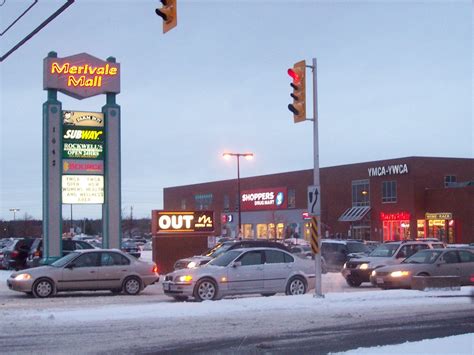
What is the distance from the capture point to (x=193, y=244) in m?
32.6

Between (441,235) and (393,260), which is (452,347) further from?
(441,235)

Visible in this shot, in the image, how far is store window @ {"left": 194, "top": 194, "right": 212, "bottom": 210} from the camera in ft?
328

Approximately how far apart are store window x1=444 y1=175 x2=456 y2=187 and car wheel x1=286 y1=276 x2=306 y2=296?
5264 centimetres

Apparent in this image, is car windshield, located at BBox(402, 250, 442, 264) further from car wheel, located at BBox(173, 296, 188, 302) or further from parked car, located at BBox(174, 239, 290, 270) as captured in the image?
car wheel, located at BBox(173, 296, 188, 302)

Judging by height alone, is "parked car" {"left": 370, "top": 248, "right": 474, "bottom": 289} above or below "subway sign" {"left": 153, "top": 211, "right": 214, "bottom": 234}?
below

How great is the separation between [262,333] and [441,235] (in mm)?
56644

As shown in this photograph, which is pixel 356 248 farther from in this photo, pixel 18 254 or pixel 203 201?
pixel 203 201

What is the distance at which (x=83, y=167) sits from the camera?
32.3m

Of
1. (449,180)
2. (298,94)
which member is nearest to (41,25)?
(298,94)

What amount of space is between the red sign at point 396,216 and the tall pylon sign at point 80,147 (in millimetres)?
42118

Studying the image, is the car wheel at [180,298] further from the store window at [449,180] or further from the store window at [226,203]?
the store window at [226,203]

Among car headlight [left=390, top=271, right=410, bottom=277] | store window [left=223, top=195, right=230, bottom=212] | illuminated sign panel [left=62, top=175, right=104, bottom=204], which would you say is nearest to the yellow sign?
store window [left=223, top=195, right=230, bottom=212]

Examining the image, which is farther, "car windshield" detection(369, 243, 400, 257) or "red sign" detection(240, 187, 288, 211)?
"red sign" detection(240, 187, 288, 211)

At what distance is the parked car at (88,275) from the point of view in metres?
21.8
